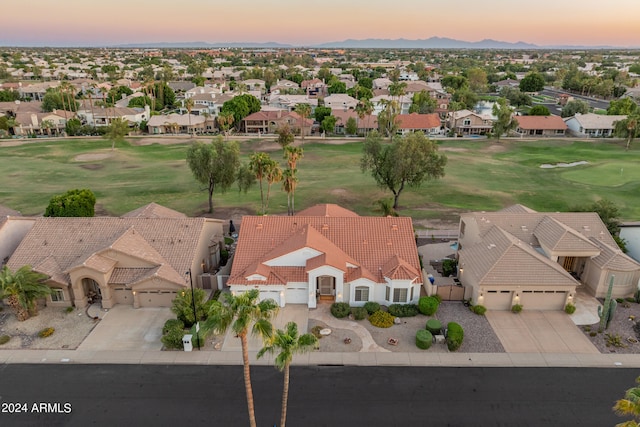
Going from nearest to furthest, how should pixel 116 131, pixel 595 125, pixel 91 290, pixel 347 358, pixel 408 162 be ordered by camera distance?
pixel 347 358, pixel 91 290, pixel 408 162, pixel 116 131, pixel 595 125

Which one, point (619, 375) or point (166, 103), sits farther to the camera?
point (166, 103)

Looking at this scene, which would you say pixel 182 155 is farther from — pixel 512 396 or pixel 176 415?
pixel 512 396

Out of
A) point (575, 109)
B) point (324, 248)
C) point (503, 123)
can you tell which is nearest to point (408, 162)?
point (324, 248)

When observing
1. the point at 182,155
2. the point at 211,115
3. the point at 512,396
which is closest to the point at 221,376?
the point at 512,396

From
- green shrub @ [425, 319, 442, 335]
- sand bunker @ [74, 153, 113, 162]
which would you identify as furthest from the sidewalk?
sand bunker @ [74, 153, 113, 162]

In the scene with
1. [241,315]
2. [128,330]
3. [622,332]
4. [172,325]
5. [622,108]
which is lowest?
[128,330]

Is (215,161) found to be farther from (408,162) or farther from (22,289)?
(22,289)
